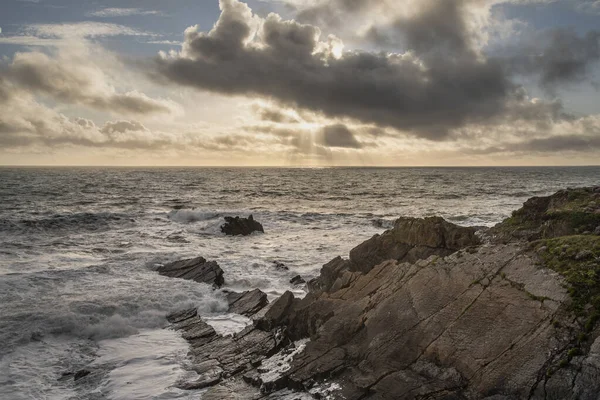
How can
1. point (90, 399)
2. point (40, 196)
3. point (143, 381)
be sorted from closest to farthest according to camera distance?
point (90, 399) → point (143, 381) → point (40, 196)

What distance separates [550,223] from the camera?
46.6ft

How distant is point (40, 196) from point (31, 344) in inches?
2582

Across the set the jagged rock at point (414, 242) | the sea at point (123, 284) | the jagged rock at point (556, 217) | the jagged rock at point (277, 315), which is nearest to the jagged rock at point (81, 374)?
the sea at point (123, 284)

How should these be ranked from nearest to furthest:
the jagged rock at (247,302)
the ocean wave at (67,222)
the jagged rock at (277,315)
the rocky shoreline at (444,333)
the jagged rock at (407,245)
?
the rocky shoreline at (444,333) → the jagged rock at (277,315) → the jagged rock at (407,245) → the jagged rock at (247,302) → the ocean wave at (67,222)

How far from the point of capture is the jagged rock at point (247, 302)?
58.2 feet

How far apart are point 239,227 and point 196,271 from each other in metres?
15.3

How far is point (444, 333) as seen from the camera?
32.0ft

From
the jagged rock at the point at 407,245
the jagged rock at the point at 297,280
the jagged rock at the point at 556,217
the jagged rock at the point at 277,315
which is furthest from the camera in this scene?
the jagged rock at the point at 297,280

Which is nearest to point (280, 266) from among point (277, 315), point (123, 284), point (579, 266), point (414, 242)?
point (123, 284)

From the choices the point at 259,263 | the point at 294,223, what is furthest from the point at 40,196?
the point at 259,263

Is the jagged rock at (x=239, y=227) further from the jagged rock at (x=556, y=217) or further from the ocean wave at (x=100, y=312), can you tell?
the jagged rock at (x=556, y=217)

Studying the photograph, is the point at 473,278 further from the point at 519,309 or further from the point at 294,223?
the point at 294,223

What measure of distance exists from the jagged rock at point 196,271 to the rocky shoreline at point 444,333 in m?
7.21

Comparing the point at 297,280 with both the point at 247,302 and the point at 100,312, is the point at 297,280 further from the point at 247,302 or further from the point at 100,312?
the point at 100,312
